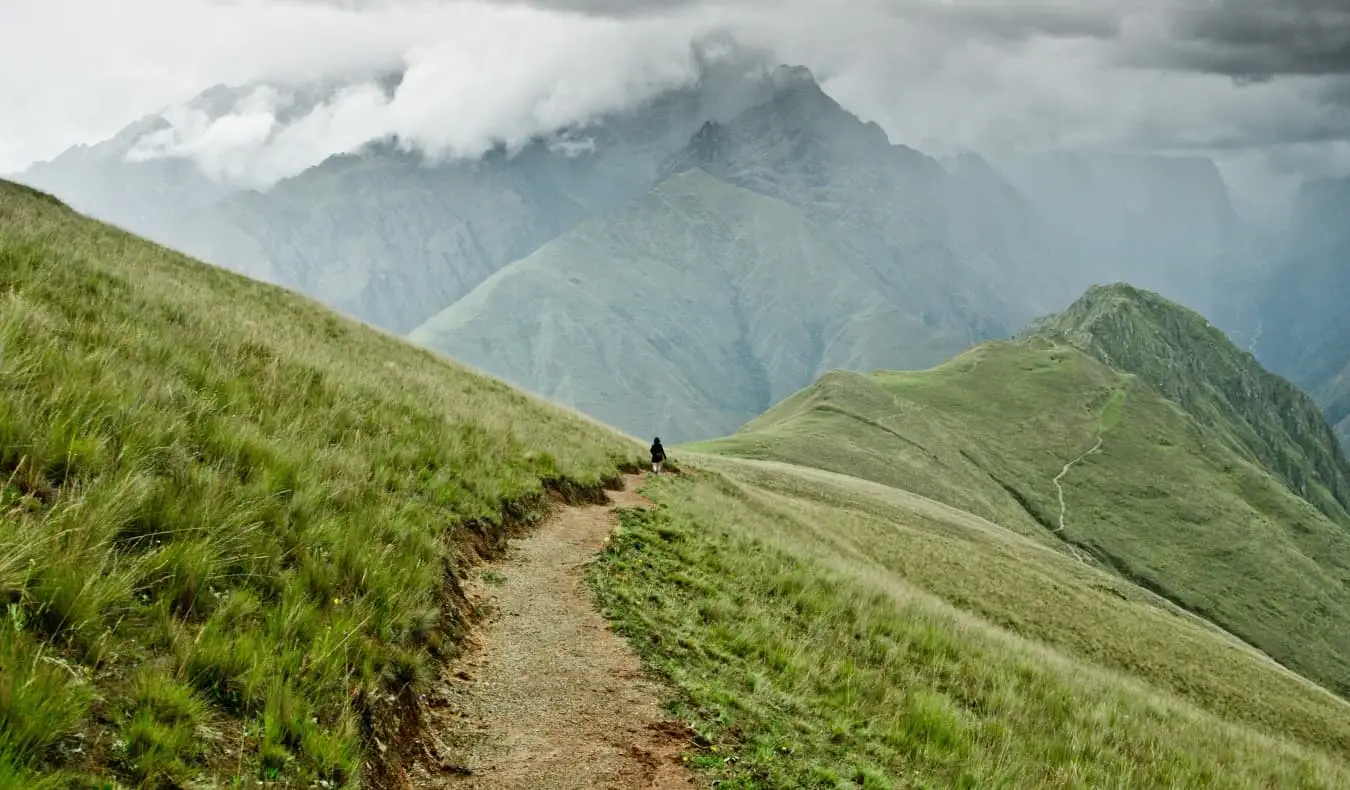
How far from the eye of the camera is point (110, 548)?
559 cm

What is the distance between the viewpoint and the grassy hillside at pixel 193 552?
4.64m

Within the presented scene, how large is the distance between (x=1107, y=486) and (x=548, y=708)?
174045 mm

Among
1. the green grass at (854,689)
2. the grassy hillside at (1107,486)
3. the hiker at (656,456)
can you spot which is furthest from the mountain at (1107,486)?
the green grass at (854,689)

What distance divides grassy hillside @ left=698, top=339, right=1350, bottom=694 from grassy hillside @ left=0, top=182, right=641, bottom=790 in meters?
79.5

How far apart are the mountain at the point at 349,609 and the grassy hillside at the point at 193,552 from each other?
28 mm

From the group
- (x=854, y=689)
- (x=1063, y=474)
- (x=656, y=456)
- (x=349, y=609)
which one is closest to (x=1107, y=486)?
(x=1063, y=474)

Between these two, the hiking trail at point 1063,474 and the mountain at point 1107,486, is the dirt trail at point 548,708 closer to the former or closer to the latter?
the mountain at point 1107,486

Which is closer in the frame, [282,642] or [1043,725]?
[282,642]

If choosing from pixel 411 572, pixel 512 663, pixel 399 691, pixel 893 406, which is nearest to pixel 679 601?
pixel 512 663

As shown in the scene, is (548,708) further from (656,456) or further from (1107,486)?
(1107,486)

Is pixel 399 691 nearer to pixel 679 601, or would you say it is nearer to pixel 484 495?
pixel 679 601

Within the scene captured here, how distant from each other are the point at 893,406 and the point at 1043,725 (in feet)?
476

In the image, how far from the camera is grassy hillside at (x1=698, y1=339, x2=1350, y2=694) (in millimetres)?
109500

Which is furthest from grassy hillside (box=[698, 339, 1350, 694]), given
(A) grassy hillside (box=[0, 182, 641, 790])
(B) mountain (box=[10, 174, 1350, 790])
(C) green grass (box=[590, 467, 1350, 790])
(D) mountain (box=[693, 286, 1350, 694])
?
(A) grassy hillside (box=[0, 182, 641, 790])
